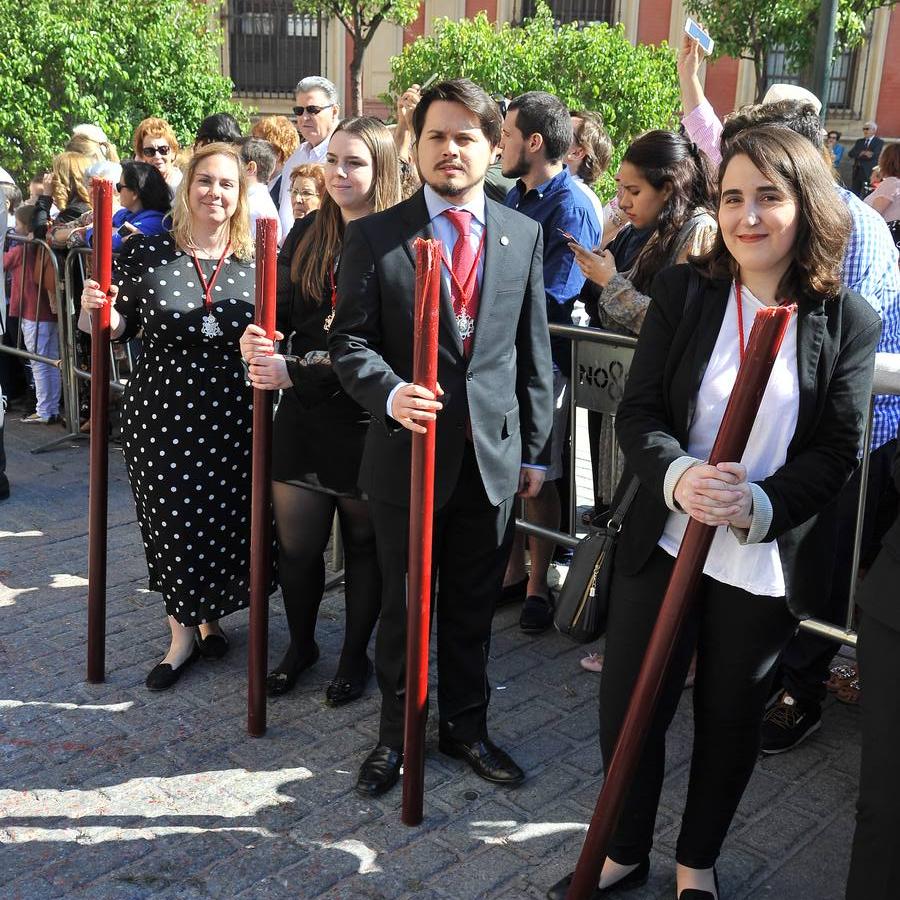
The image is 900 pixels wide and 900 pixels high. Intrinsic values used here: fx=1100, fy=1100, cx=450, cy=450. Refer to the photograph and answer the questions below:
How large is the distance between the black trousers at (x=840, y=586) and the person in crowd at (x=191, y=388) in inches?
83.3

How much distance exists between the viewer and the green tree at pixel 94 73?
13.5 metres

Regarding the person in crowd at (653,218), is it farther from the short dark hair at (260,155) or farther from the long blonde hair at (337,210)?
the short dark hair at (260,155)

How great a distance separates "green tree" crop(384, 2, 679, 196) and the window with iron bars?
15.0m

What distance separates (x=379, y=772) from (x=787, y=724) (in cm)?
140

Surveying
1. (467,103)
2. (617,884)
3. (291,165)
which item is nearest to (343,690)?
(617,884)

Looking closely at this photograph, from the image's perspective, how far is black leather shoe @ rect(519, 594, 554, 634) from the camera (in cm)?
465

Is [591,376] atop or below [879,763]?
atop

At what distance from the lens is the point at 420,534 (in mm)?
2998

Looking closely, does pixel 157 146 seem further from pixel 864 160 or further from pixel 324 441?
pixel 864 160

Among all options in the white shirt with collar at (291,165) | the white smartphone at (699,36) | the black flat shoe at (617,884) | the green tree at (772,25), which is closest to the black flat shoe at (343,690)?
the black flat shoe at (617,884)

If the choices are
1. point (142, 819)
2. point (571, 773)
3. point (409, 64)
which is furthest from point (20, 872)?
point (409, 64)

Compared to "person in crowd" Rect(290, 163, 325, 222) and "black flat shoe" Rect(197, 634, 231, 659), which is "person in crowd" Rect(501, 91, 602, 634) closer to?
"person in crowd" Rect(290, 163, 325, 222)

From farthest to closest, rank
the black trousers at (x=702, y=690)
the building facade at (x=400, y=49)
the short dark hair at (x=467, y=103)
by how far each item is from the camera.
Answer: the building facade at (x=400, y=49) → the short dark hair at (x=467, y=103) → the black trousers at (x=702, y=690)

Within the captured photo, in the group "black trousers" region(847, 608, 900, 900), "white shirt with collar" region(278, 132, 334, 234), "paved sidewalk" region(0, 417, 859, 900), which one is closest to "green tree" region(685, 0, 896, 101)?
"white shirt with collar" region(278, 132, 334, 234)
